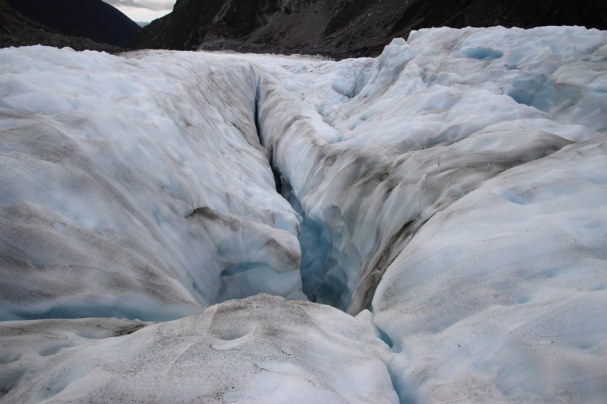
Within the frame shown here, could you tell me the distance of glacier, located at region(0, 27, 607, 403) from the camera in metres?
2.15

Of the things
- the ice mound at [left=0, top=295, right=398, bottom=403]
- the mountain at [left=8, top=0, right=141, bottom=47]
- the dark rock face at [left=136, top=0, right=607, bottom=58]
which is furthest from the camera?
the mountain at [left=8, top=0, right=141, bottom=47]

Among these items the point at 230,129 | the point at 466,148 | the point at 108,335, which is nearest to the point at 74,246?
the point at 108,335

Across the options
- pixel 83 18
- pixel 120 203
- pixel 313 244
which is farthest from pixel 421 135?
pixel 83 18

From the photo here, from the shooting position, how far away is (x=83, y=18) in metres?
111

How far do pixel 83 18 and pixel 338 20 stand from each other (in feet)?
303

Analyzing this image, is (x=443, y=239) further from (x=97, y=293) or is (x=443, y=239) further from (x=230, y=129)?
(x=230, y=129)

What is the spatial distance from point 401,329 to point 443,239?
0.82 meters

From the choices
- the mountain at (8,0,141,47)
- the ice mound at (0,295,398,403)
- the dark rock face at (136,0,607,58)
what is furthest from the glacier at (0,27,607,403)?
the mountain at (8,0,141,47)

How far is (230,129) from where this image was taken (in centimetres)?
851

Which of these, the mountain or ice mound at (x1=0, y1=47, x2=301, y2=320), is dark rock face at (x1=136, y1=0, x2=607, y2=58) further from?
the mountain

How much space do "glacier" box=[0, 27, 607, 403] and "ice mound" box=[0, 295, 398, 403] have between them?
1 cm

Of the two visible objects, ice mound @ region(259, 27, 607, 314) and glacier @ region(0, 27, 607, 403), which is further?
ice mound @ region(259, 27, 607, 314)

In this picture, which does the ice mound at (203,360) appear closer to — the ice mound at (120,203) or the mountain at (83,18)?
the ice mound at (120,203)

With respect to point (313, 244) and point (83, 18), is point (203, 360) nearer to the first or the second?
point (313, 244)
